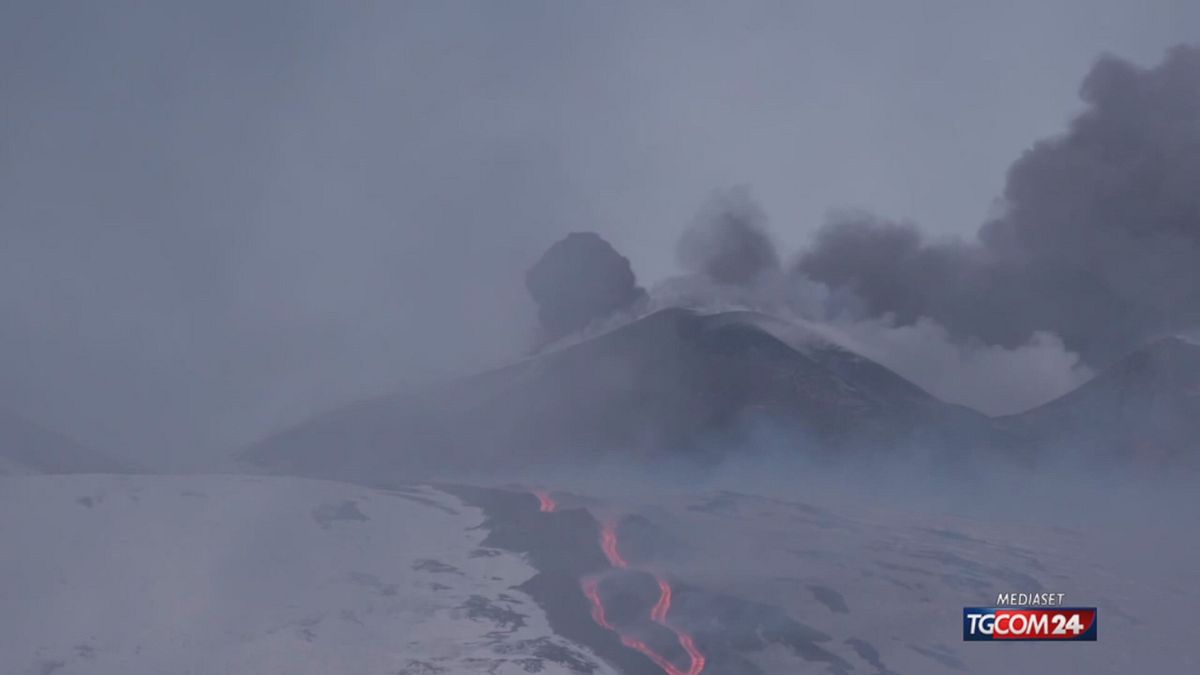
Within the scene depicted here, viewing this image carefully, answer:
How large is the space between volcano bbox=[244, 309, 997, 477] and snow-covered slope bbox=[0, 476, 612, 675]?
57810 millimetres

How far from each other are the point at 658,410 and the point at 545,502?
61524 mm

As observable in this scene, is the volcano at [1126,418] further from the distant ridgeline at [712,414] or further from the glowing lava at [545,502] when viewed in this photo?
the glowing lava at [545,502]

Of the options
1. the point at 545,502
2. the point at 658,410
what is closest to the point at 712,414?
the point at 658,410

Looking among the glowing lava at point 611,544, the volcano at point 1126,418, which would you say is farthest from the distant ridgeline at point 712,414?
the glowing lava at point 611,544

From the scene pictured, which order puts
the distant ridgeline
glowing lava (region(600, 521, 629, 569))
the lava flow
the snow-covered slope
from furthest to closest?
the distant ridgeline < glowing lava (region(600, 521, 629, 569)) < the lava flow < the snow-covered slope

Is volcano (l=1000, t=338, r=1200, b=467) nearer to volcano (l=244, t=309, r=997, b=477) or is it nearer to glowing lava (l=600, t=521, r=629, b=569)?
volcano (l=244, t=309, r=997, b=477)

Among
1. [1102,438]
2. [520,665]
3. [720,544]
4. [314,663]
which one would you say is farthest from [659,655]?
[1102,438]

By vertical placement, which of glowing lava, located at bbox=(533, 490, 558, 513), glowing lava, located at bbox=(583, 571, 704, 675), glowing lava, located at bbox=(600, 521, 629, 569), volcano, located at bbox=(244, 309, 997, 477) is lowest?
glowing lava, located at bbox=(583, 571, 704, 675)

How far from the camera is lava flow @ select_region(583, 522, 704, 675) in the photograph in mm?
32250

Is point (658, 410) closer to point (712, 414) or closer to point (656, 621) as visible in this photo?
point (712, 414)

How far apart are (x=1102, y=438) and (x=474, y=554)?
90502 millimetres

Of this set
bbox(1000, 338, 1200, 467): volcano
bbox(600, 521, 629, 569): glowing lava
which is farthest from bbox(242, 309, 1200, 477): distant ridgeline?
bbox(600, 521, 629, 569): glowing lava

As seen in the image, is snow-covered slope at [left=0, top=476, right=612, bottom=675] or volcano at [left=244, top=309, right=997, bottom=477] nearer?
snow-covered slope at [left=0, top=476, right=612, bottom=675]

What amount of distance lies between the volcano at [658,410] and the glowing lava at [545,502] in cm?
4420
